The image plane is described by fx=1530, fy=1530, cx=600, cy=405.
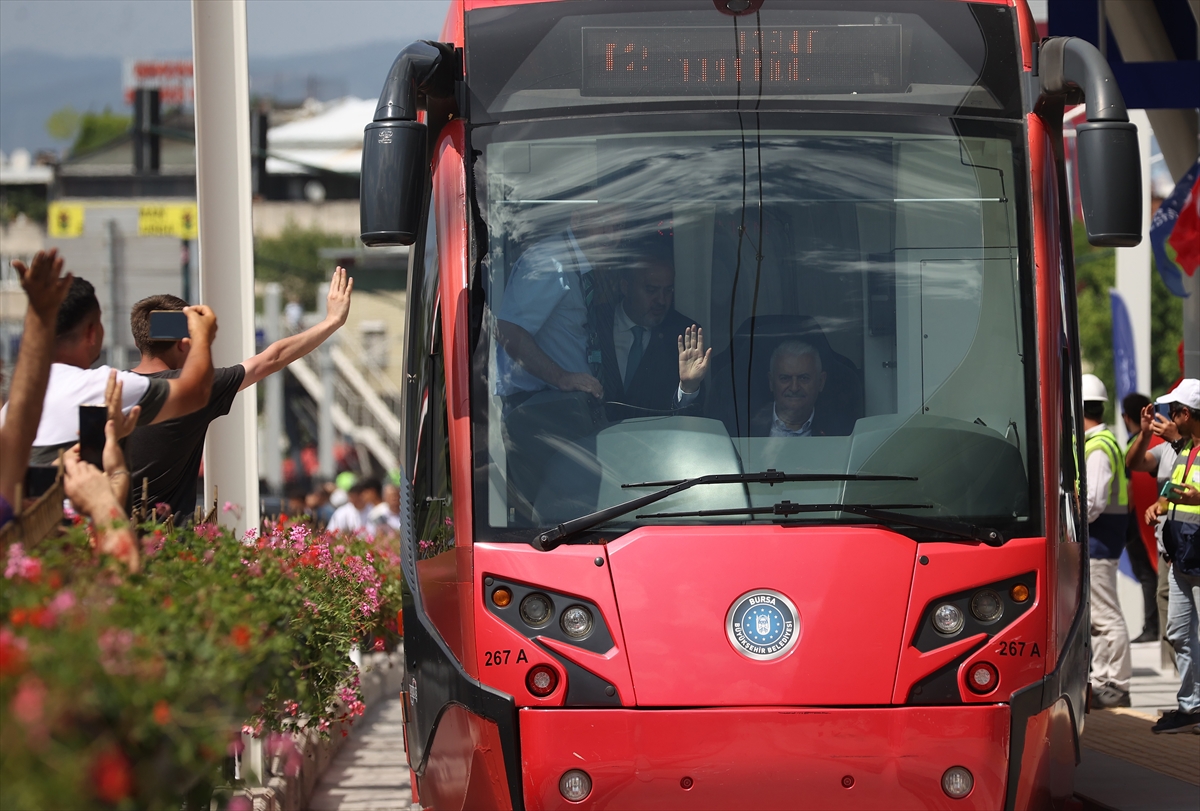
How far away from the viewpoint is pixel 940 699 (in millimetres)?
5195

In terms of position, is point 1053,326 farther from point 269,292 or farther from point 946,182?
point 269,292

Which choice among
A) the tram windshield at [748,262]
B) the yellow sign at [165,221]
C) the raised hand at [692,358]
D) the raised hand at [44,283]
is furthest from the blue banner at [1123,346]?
the yellow sign at [165,221]

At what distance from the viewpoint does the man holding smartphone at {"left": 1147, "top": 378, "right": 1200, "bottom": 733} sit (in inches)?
370

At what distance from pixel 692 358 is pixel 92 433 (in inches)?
90.0

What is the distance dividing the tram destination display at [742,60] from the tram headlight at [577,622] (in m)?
2.01

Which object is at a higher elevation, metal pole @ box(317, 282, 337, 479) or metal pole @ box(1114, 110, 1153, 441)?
metal pole @ box(1114, 110, 1153, 441)

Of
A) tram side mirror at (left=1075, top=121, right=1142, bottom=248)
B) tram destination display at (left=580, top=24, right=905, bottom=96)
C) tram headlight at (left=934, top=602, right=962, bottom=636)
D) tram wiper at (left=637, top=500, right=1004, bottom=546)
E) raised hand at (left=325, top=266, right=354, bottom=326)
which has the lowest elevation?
tram headlight at (left=934, top=602, right=962, bottom=636)

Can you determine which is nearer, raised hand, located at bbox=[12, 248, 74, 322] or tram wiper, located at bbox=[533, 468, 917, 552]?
raised hand, located at bbox=[12, 248, 74, 322]

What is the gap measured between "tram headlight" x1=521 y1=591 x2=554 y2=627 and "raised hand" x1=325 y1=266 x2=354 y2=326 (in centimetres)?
137

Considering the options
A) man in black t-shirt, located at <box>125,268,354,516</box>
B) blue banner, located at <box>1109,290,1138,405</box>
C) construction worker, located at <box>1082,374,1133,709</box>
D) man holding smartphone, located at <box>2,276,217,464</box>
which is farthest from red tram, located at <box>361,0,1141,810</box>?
blue banner, located at <box>1109,290,1138,405</box>

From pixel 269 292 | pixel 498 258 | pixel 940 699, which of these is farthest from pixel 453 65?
pixel 269 292

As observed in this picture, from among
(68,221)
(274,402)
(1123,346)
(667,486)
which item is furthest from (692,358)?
(68,221)

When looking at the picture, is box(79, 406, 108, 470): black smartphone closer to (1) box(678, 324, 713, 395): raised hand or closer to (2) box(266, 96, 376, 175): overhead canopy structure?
(1) box(678, 324, 713, 395): raised hand

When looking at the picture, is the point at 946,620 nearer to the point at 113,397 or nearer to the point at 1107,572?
the point at 113,397
